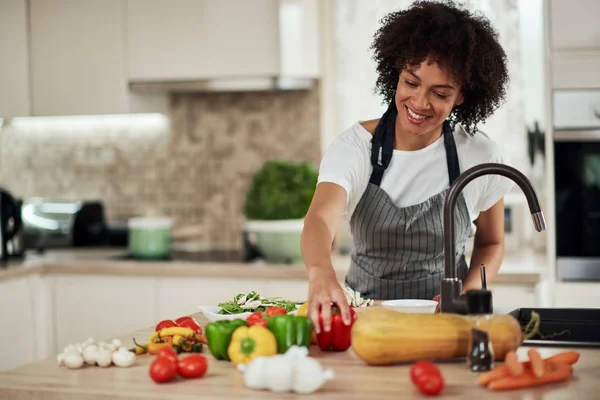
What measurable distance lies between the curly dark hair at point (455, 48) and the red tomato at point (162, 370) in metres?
1.00

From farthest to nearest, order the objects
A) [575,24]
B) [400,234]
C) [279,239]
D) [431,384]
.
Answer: [279,239] < [575,24] < [400,234] < [431,384]

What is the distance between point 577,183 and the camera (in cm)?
310

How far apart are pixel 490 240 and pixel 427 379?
42.7 inches

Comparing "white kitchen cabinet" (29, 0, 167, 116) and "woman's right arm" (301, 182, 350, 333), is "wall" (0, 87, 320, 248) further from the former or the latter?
"woman's right arm" (301, 182, 350, 333)

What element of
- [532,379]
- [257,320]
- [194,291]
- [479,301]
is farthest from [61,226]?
[532,379]

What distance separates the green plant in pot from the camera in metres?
3.47

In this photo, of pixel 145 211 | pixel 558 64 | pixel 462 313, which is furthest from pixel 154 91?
pixel 462 313

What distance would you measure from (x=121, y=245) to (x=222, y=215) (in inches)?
20.9

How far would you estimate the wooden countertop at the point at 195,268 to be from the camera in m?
3.17

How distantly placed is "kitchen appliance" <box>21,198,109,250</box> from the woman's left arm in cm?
233

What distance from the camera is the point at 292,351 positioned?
1.42 meters

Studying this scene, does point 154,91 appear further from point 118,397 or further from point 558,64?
point 118,397

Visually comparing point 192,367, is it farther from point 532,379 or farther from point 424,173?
point 424,173

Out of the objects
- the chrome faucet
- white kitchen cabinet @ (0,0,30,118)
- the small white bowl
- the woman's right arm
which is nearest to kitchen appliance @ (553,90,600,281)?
the woman's right arm
